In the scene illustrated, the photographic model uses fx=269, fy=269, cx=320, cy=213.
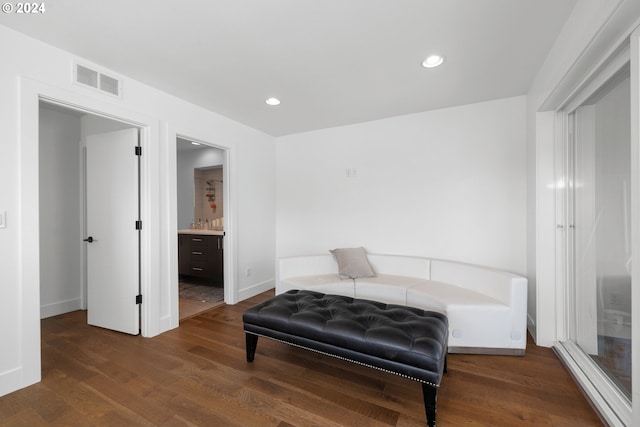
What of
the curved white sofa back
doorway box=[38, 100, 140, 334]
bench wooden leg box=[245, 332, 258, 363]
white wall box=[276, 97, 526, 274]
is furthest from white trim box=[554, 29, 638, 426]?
doorway box=[38, 100, 140, 334]

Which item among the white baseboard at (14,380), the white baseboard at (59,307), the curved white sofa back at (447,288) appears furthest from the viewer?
the white baseboard at (59,307)

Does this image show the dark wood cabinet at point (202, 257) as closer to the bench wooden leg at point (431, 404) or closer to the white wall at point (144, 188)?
the white wall at point (144, 188)

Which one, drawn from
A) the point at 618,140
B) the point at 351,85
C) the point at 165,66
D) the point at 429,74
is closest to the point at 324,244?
the point at 351,85

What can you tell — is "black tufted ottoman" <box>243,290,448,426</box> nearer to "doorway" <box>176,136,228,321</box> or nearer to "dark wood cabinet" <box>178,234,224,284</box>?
"doorway" <box>176,136,228,321</box>

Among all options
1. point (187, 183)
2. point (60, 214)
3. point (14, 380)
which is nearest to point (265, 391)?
point (14, 380)

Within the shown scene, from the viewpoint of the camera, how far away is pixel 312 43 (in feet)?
6.68

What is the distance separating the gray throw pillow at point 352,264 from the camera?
326cm

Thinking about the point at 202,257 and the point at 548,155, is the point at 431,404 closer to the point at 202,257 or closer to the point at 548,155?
the point at 548,155

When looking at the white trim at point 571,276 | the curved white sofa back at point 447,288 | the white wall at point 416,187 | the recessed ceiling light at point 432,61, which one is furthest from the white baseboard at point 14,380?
the recessed ceiling light at point 432,61

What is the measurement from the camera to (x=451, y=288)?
2812mm

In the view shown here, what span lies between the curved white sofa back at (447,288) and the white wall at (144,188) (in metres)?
1.08

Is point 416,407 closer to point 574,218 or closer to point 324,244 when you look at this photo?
point 574,218

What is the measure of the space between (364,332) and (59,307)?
3.87m

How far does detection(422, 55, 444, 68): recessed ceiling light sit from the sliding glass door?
42.1 inches
